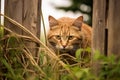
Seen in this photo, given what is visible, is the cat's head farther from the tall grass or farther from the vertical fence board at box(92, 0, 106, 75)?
the vertical fence board at box(92, 0, 106, 75)

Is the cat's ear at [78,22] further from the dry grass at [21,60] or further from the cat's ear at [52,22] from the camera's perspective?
the dry grass at [21,60]

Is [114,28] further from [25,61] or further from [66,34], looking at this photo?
[66,34]

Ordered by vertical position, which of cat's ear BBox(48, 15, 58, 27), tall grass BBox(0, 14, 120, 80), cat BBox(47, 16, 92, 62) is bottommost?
tall grass BBox(0, 14, 120, 80)

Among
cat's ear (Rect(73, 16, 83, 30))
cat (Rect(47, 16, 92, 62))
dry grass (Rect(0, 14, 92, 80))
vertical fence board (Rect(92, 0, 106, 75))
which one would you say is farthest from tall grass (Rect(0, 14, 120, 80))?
cat's ear (Rect(73, 16, 83, 30))

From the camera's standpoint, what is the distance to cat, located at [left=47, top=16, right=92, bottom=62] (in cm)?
593

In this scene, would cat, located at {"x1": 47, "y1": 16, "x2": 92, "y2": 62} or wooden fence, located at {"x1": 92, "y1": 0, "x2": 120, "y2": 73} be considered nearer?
wooden fence, located at {"x1": 92, "y1": 0, "x2": 120, "y2": 73}

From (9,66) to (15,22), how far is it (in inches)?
17.4

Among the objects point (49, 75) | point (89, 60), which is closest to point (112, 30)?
point (89, 60)

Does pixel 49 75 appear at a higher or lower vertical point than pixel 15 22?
lower

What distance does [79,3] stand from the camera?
35.0 feet

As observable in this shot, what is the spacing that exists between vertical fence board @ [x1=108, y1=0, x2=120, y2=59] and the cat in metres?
1.88

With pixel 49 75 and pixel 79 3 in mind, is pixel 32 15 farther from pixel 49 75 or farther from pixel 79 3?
pixel 79 3

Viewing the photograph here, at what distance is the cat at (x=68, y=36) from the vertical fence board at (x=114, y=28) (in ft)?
6.17

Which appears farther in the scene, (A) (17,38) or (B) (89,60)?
(A) (17,38)
